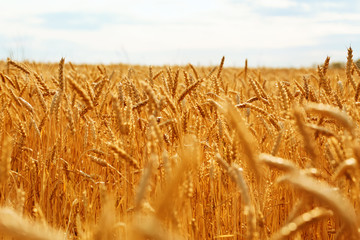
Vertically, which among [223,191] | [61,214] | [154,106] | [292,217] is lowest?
[61,214]

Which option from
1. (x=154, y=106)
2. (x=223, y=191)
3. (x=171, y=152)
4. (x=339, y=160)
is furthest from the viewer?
(x=171, y=152)

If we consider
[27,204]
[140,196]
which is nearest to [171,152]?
[27,204]

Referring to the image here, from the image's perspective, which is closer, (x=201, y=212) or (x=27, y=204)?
(x=201, y=212)

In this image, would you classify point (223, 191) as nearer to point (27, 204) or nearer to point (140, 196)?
point (27, 204)

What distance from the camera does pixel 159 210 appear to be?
49 centimetres

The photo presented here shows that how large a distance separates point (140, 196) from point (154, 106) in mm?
617

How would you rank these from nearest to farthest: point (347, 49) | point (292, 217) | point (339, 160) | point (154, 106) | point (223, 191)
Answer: point (292, 217), point (339, 160), point (154, 106), point (223, 191), point (347, 49)

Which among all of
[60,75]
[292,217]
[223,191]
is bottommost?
[223,191]

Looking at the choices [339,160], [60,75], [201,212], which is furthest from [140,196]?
[60,75]

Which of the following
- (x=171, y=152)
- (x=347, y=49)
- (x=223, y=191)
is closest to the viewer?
(x=223, y=191)

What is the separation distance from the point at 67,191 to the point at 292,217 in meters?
1.06

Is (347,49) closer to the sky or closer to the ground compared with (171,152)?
closer to the sky

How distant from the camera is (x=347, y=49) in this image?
1.87 m

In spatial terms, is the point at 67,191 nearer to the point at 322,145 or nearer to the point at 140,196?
the point at 140,196
